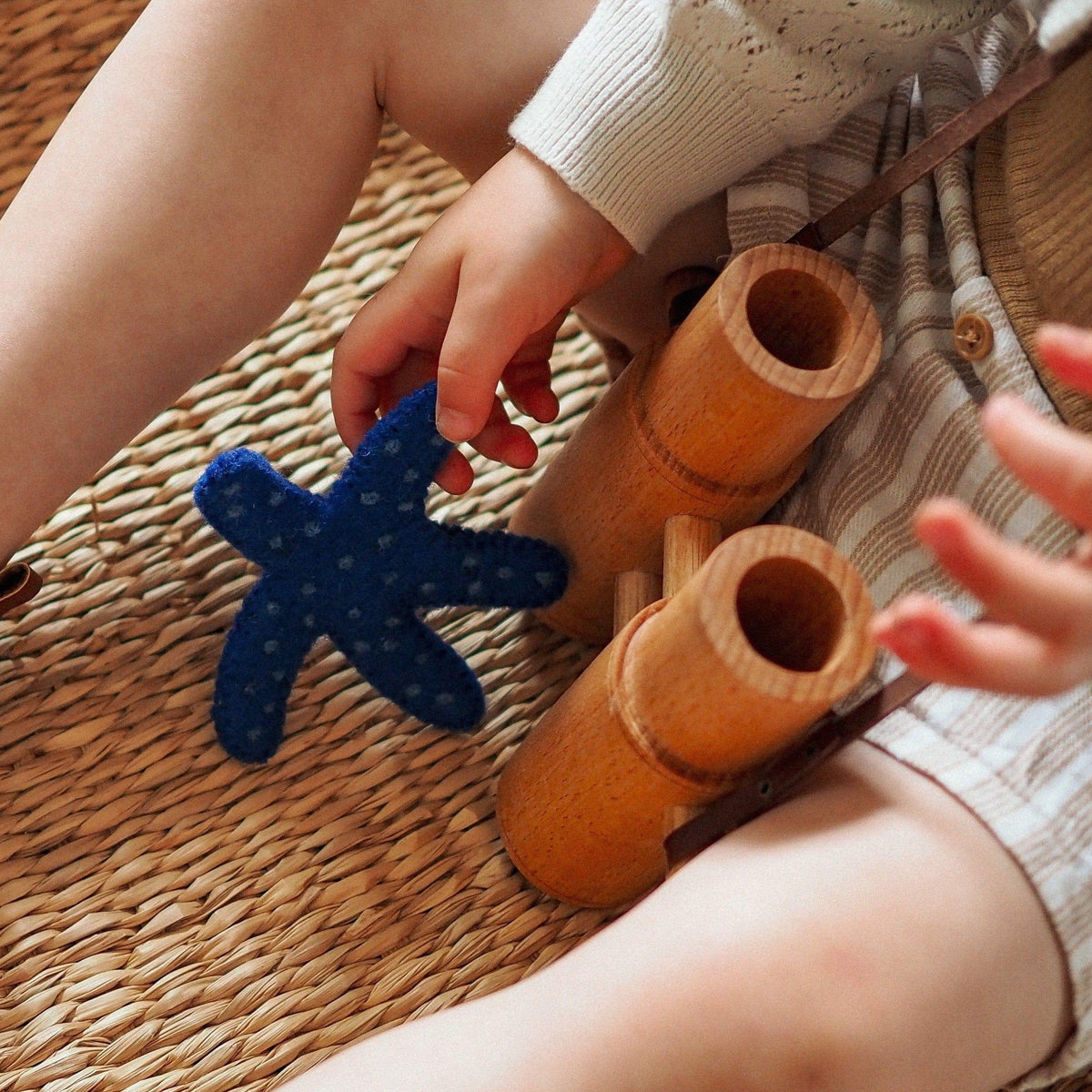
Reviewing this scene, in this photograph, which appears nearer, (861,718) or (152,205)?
(861,718)

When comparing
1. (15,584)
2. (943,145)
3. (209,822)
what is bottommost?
(209,822)

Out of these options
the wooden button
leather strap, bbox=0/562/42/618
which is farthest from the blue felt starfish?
the wooden button

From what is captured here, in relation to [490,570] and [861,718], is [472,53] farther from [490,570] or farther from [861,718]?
[861,718]

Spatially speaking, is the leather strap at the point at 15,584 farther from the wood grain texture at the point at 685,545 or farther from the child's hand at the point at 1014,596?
the child's hand at the point at 1014,596

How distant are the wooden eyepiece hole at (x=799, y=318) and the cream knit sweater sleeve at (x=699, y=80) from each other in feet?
0.24

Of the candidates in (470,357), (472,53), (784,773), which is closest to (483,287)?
(470,357)

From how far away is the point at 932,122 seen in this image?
0.59 meters

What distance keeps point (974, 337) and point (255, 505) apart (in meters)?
0.33

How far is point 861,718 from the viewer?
0.47 m

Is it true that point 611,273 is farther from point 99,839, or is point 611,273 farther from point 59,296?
point 99,839

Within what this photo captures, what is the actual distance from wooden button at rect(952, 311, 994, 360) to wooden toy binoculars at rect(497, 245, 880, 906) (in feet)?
0.13

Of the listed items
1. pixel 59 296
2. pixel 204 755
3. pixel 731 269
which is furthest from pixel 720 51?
pixel 204 755

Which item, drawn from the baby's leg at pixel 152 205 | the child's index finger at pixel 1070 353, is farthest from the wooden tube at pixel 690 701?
the baby's leg at pixel 152 205

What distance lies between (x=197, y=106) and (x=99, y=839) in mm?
368
